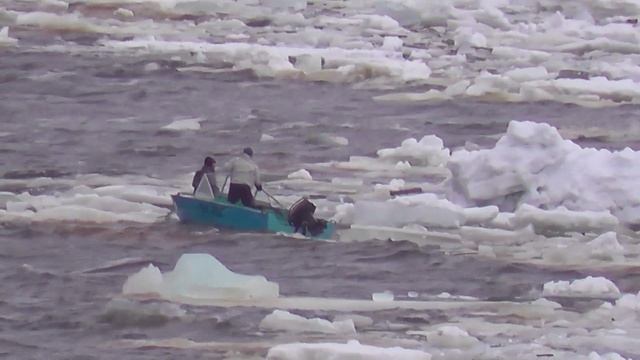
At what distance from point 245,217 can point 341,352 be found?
564cm

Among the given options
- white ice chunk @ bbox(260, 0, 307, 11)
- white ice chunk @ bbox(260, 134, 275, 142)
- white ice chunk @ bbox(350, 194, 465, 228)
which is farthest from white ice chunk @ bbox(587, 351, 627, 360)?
white ice chunk @ bbox(260, 0, 307, 11)

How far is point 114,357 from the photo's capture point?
12602mm

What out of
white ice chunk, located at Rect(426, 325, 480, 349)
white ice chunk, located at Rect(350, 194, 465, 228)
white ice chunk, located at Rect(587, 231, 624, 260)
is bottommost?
white ice chunk, located at Rect(350, 194, 465, 228)

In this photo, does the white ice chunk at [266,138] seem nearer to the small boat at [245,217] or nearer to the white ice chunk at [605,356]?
the small boat at [245,217]

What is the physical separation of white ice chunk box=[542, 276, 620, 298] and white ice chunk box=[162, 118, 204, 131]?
10.9 metres

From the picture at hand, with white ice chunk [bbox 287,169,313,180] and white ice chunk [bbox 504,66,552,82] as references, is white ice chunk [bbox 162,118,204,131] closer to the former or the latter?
white ice chunk [bbox 287,169,313,180]

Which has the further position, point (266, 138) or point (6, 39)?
point (6, 39)

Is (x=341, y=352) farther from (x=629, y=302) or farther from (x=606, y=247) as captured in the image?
(x=606, y=247)

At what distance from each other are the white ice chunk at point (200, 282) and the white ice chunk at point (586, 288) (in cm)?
234

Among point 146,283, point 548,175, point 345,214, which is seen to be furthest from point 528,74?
point 146,283

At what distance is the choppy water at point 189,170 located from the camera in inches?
530

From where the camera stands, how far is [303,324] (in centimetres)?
1307

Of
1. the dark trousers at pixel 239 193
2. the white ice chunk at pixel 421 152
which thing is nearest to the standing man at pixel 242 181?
the dark trousers at pixel 239 193

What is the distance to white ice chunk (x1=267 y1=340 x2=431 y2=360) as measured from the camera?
11711mm
